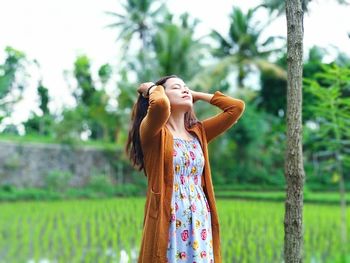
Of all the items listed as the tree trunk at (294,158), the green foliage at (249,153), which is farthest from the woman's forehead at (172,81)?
the green foliage at (249,153)

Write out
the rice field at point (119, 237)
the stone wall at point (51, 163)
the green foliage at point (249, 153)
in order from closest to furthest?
1. the rice field at point (119, 237)
2. the stone wall at point (51, 163)
3. the green foliage at point (249, 153)

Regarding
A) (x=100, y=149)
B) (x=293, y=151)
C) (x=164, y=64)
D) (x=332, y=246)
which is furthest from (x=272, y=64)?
(x=293, y=151)

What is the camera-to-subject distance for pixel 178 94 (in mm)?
1229

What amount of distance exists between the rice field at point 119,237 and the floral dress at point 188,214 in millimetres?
995

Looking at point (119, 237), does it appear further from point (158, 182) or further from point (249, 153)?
point (249, 153)

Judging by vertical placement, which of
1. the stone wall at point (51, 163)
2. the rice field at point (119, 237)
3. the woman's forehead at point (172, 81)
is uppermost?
the woman's forehead at point (172, 81)

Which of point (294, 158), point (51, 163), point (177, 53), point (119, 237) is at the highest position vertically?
point (177, 53)

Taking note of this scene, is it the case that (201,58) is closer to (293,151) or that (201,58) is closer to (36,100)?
(36,100)

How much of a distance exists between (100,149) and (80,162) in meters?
0.47

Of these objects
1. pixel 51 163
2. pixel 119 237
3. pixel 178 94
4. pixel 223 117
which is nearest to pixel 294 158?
pixel 223 117

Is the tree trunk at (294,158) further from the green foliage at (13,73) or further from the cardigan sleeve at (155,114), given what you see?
the green foliage at (13,73)

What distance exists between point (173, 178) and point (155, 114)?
0.49 ft

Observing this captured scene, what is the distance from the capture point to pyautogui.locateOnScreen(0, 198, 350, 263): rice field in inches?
113

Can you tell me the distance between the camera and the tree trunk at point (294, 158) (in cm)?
124
